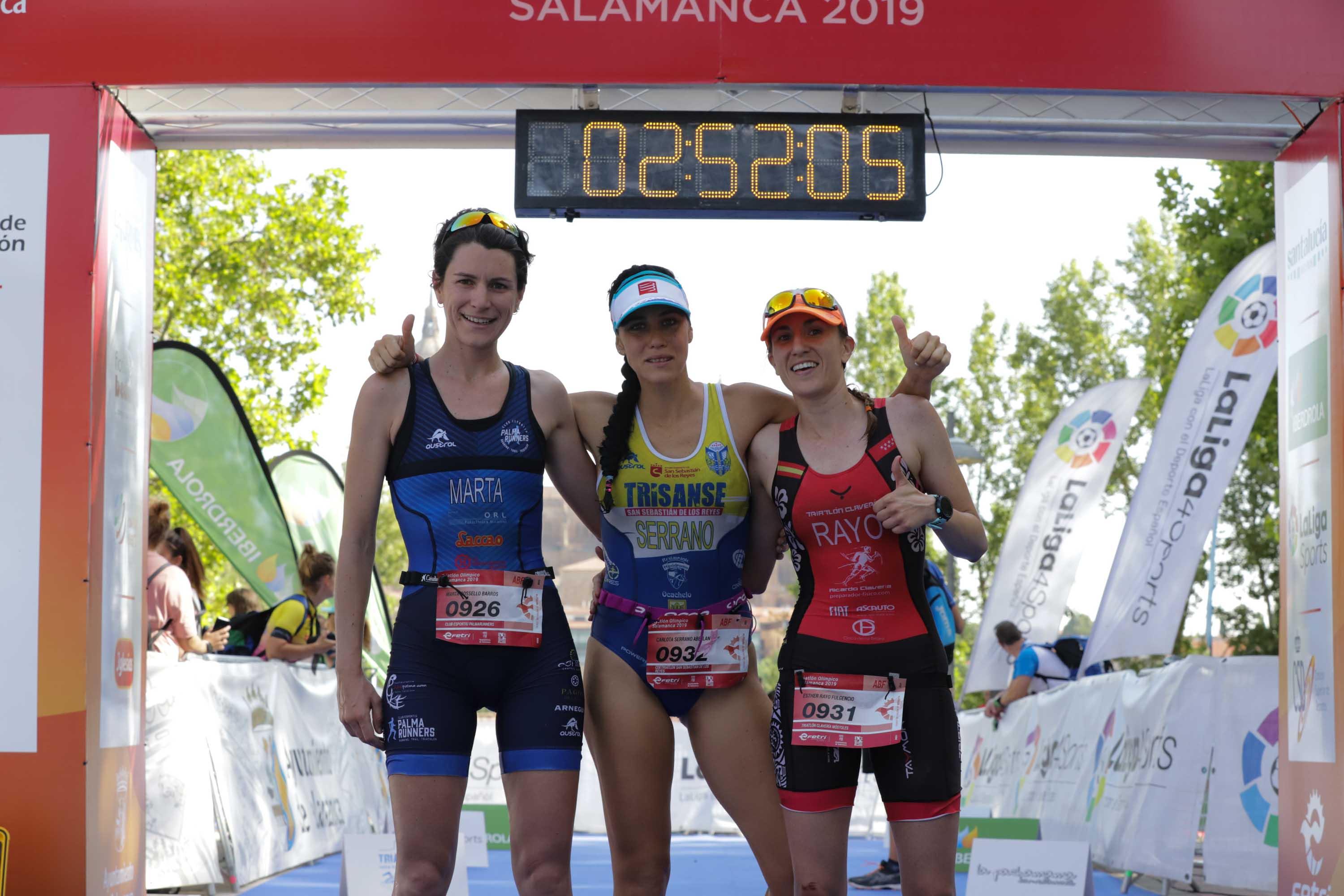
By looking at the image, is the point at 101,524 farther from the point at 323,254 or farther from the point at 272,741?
the point at 323,254

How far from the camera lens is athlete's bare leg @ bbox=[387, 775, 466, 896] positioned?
382cm

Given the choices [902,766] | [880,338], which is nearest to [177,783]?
[902,766]

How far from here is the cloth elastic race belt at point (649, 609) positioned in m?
4.13

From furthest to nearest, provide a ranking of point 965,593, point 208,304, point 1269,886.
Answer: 1. point 965,593
2. point 208,304
3. point 1269,886

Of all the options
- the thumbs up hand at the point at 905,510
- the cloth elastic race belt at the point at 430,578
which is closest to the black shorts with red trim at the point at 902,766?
the thumbs up hand at the point at 905,510

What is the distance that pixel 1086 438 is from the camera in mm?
14648

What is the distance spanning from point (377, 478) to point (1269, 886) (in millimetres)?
5889

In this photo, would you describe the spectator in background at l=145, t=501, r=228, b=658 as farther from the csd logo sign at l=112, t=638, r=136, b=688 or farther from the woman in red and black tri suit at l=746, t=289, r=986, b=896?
the woman in red and black tri suit at l=746, t=289, r=986, b=896

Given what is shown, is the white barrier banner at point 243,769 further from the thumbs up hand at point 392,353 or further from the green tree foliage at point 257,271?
the green tree foliage at point 257,271

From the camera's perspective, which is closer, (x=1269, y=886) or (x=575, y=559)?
(x=1269, y=886)

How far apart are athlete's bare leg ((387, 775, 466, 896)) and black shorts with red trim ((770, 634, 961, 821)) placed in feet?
3.20

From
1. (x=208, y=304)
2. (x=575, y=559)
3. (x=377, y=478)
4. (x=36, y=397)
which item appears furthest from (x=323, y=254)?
(x=575, y=559)

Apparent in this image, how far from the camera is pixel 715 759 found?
4.18 meters

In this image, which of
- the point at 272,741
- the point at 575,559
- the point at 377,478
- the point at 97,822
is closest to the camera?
the point at 377,478
